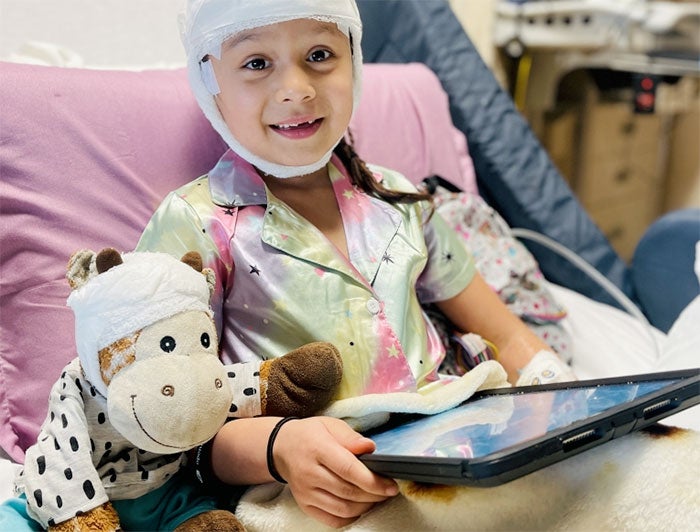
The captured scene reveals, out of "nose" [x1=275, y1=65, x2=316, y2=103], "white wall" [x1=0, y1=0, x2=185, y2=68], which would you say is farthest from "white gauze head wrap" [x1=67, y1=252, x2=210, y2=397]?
"white wall" [x1=0, y1=0, x2=185, y2=68]

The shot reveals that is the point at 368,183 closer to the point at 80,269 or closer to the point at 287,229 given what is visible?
the point at 287,229

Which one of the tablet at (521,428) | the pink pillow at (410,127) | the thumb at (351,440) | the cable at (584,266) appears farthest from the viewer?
the cable at (584,266)

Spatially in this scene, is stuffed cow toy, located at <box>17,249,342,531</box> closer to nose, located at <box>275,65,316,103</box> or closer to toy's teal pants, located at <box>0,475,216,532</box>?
toy's teal pants, located at <box>0,475,216,532</box>

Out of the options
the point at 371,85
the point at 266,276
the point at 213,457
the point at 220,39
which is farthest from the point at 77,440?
the point at 371,85

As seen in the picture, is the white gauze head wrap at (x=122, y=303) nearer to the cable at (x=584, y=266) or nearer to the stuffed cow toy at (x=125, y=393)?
the stuffed cow toy at (x=125, y=393)

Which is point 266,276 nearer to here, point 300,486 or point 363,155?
point 300,486

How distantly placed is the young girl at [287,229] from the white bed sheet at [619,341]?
0.78 feet

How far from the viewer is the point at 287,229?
875mm

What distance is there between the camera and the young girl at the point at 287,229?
2.58 feet

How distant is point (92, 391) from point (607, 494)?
0.47 meters

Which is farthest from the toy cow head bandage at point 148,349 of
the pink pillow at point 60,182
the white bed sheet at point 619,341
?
the white bed sheet at point 619,341

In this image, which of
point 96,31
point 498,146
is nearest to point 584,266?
point 498,146

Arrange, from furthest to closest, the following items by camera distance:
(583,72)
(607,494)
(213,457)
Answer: (583,72) < (213,457) < (607,494)

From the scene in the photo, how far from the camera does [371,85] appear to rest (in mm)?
1292
